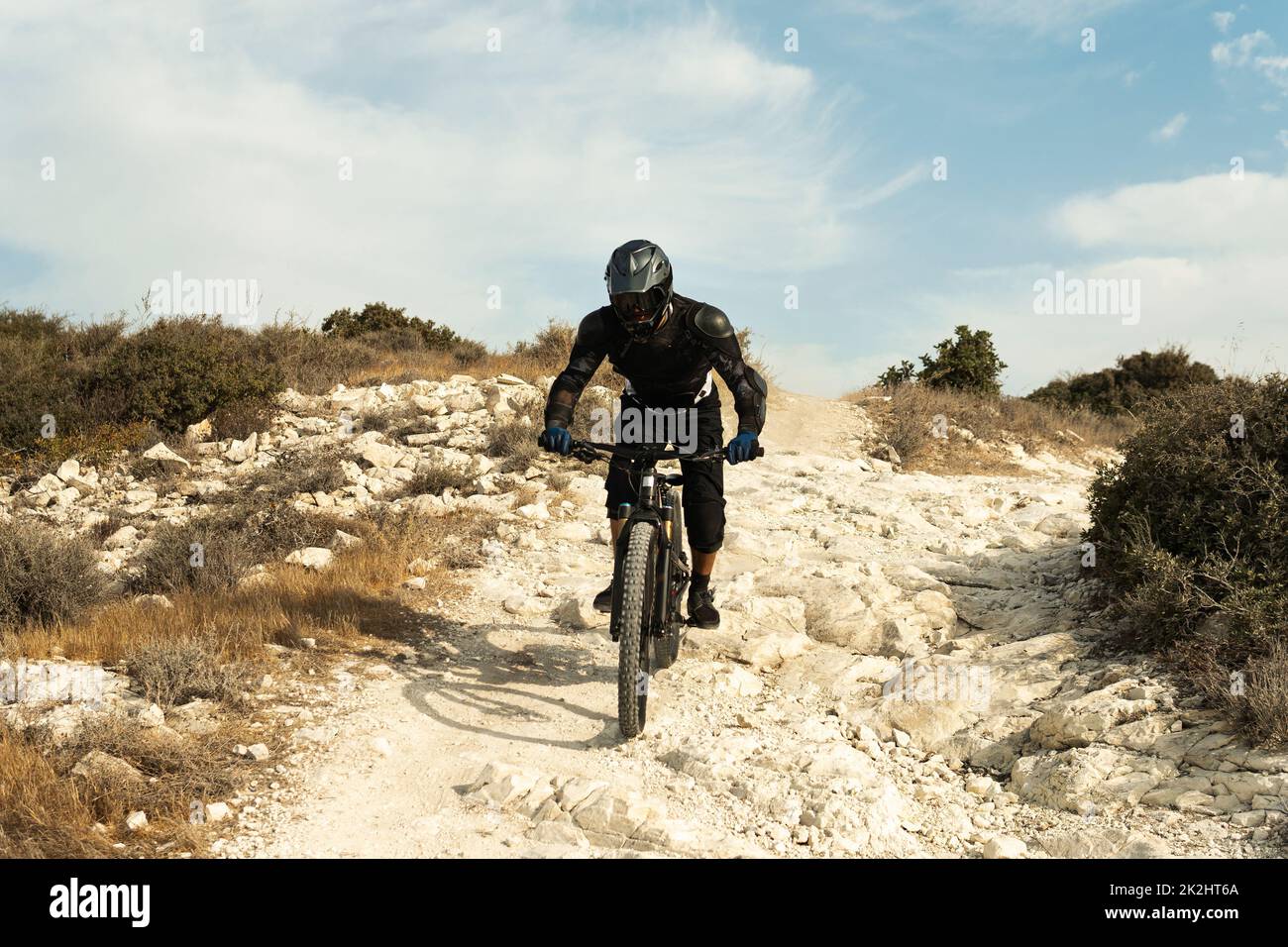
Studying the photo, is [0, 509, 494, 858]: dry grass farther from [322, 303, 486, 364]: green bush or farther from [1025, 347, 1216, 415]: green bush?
[1025, 347, 1216, 415]: green bush

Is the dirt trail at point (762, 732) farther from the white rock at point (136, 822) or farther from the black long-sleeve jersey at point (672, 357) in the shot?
the black long-sleeve jersey at point (672, 357)

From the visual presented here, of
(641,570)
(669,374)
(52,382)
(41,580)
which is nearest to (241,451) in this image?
(52,382)

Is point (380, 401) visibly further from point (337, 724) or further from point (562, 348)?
point (337, 724)

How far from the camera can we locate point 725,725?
523 centimetres

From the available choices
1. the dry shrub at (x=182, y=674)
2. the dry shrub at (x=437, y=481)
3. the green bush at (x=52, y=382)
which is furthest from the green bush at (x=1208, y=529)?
the green bush at (x=52, y=382)

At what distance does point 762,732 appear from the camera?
5.14 metres

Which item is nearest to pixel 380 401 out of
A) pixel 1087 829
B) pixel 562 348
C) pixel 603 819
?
pixel 562 348

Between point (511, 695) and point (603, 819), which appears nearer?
point (603, 819)

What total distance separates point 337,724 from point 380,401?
32.9 ft

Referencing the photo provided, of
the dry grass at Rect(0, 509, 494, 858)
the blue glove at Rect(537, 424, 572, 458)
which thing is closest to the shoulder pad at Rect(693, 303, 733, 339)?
the blue glove at Rect(537, 424, 572, 458)

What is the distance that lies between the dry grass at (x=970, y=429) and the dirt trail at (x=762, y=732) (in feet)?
18.5

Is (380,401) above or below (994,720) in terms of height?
above

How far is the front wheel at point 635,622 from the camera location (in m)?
4.58
